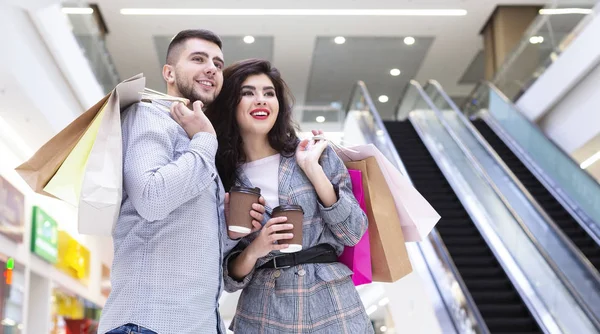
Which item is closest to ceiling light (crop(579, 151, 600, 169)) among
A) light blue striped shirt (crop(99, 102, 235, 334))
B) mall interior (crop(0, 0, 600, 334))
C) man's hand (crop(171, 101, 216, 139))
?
mall interior (crop(0, 0, 600, 334))

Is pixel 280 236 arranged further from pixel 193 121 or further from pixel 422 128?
pixel 422 128

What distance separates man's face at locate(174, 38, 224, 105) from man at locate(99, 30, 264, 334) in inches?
10.2

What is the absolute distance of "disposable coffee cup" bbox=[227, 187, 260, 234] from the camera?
213cm

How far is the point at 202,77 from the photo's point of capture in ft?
7.96

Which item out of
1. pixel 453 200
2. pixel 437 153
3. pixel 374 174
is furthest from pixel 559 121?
pixel 374 174

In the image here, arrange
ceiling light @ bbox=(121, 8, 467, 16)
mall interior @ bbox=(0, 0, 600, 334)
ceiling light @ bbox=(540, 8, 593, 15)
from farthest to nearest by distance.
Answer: ceiling light @ bbox=(121, 8, 467, 16) < ceiling light @ bbox=(540, 8, 593, 15) < mall interior @ bbox=(0, 0, 600, 334)

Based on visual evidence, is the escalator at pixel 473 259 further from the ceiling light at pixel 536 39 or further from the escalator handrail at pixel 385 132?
the ceiling light at pixel 536 39

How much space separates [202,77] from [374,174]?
0.74 metres

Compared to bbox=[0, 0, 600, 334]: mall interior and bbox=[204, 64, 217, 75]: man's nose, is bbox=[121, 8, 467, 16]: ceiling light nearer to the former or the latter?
bbox=[0, 0, 600, 334]: mall interior

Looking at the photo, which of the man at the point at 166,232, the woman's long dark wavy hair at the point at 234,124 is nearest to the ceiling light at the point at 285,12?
the woman's long dark wavy hair at the point at 234,124

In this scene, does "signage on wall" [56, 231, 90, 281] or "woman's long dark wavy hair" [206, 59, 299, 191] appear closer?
"woman's long dark wavy hair" [206, 59, 299, 191]

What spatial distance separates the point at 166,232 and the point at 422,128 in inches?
482

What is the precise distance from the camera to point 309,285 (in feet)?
7.61

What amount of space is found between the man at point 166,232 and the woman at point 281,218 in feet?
0.89
